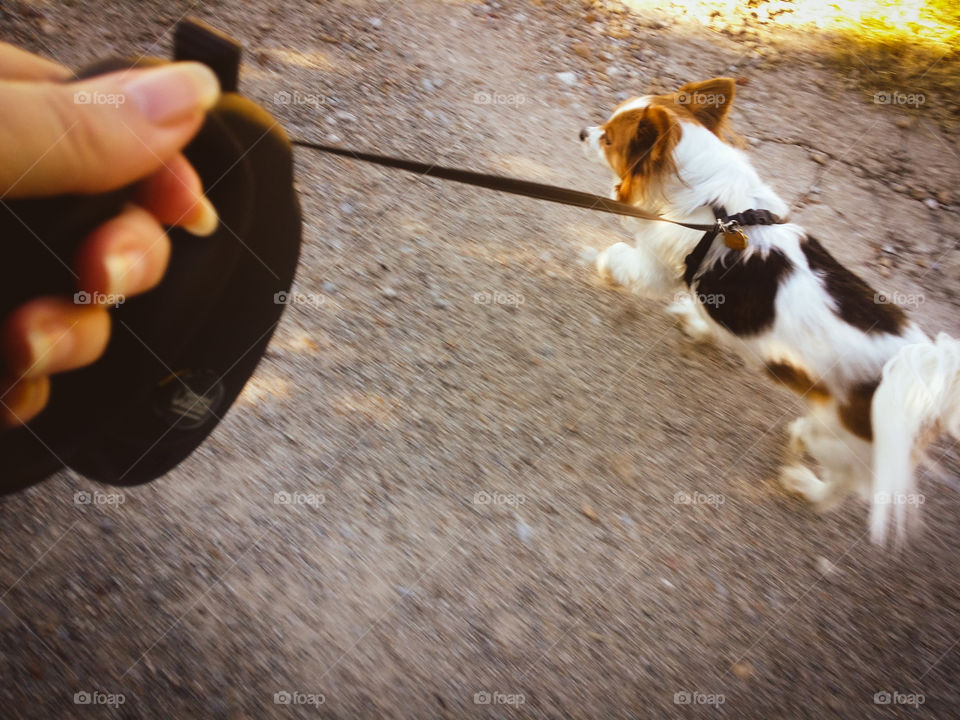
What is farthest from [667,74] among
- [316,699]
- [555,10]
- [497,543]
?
[316,699]

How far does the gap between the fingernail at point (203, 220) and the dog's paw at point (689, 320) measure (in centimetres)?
294

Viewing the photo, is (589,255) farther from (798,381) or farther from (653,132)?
(798,381)

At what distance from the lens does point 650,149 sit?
2.99m

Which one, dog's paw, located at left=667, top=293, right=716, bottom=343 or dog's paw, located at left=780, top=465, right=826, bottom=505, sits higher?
dog's paw, located at left=667, top=293, right=716, bottom=343

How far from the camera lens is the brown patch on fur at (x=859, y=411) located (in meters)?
2.44

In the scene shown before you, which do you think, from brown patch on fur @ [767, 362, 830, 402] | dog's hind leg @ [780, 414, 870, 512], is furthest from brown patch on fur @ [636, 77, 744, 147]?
dog's hind leg @ [780, 414, 870, 512]

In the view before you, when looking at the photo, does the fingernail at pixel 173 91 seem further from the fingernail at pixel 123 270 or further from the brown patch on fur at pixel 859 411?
the brown patch on fur at pixel 859 411

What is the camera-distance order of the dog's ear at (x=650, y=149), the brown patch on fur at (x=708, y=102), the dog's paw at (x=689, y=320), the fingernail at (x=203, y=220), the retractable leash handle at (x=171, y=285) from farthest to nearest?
the dog's paw at (x=689, y=320)
the brown patch on fur at (x=708, y=102)
the dog's ear at (x=650, y=149)
the fingernail at (x=203, y=220)
the retractable leash handle at (x=171, y=285)

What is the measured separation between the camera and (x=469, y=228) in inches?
158

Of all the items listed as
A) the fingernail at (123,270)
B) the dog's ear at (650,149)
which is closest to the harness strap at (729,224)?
the dog's ear at (650,149)

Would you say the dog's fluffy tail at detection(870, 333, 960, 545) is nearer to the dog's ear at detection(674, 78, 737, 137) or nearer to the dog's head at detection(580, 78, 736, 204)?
the dog's head at detection(580, 78, 736, 204)

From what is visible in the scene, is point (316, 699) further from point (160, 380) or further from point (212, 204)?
point (212, 204)

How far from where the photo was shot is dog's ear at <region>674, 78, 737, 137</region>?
3.13 metres

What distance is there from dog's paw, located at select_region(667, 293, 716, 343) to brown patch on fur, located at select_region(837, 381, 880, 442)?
3.84ft
